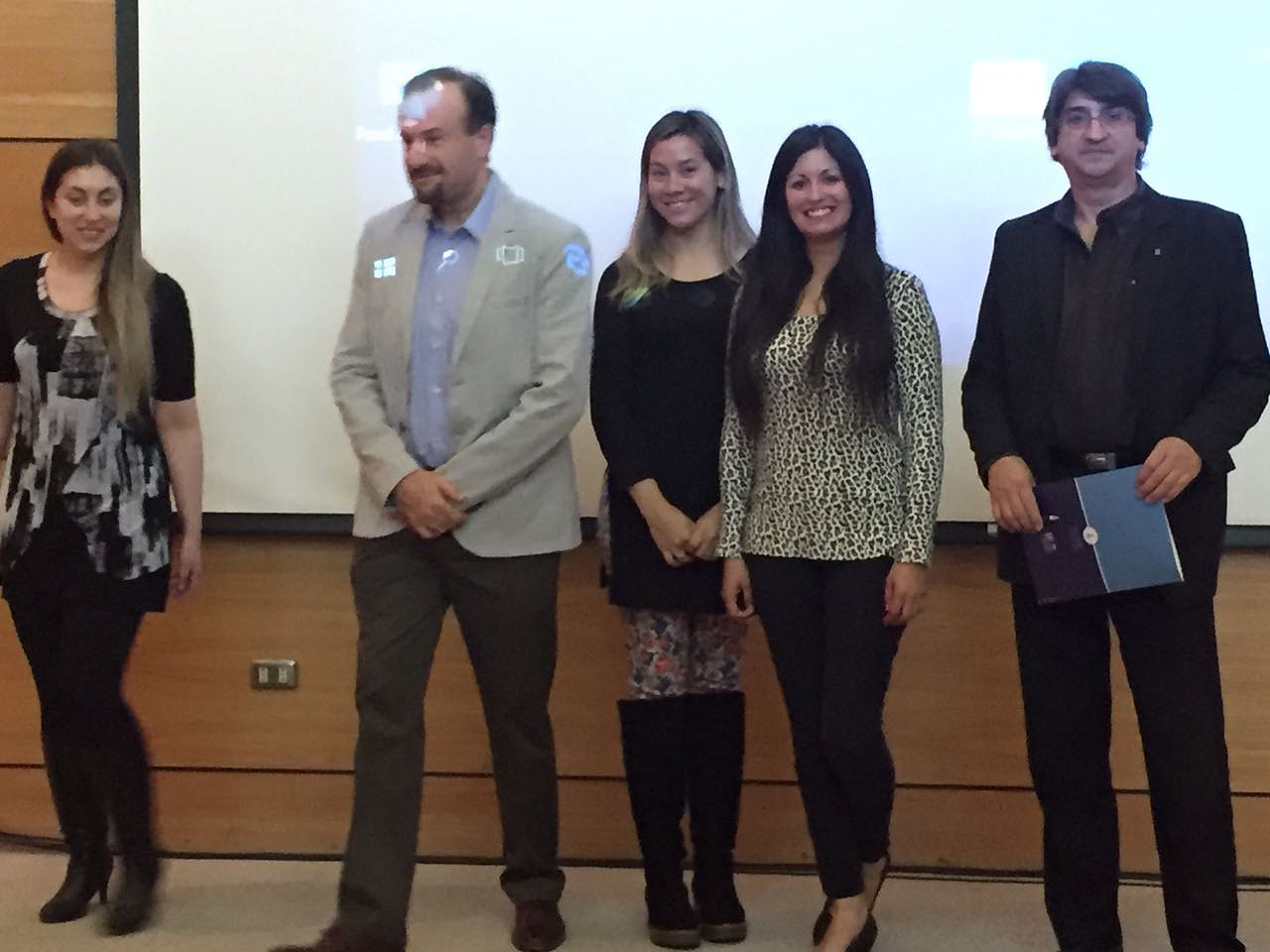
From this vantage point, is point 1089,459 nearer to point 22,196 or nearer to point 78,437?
point 78,437

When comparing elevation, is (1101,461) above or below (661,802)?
above

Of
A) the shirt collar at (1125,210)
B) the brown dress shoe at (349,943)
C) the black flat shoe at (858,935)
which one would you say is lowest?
the black flat shoe at (858,935)

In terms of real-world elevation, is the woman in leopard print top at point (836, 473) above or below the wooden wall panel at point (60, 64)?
below

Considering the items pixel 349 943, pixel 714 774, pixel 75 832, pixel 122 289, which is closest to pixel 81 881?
pixel 75 832

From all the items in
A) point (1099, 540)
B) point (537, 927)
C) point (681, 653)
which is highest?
point (1099, 540)

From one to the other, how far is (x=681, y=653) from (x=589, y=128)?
3.77ft

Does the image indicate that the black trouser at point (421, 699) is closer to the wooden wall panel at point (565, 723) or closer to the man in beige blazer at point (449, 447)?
the man in beige blazer at point (449, 447)

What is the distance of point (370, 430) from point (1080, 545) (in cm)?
119

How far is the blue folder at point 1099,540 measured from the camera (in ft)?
6.49

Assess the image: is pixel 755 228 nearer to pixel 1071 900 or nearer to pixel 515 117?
pixel 515 117

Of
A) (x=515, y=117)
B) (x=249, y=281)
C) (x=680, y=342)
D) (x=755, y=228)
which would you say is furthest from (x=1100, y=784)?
(x=249, y=281)

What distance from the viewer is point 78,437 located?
7.72 ft

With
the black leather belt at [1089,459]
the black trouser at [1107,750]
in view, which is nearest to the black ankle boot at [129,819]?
the black trouser at [1107,750]

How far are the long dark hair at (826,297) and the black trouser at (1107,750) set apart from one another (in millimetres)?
463
